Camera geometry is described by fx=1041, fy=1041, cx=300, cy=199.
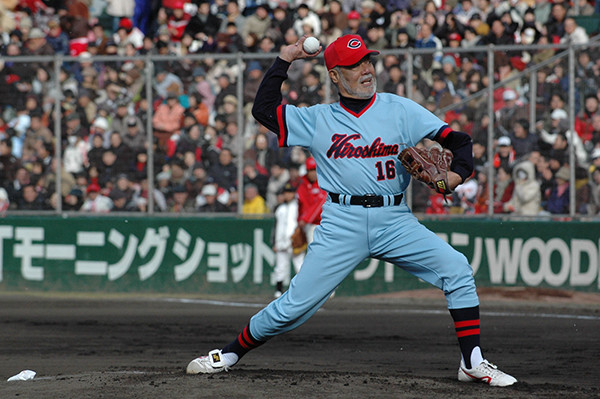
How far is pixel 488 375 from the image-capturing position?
22.7 feet

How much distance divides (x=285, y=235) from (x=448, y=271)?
A: 8.88m

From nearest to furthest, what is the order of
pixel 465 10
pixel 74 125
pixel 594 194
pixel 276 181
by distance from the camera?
1. pixel 594 194
2. pixel 276 181
3. pixel 74 125
4. pixel 465 10

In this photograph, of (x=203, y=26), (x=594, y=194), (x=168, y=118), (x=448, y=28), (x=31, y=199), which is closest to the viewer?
(x=594, y=194)

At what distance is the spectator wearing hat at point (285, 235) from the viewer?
15719 millimetres

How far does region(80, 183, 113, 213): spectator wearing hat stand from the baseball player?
33.6ft

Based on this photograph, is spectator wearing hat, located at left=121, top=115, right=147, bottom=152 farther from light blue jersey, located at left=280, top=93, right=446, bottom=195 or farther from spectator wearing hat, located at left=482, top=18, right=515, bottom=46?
light blue jersey, located at left=280, top=93, right=446, bottom=195

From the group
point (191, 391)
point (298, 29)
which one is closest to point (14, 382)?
point (191, 391)

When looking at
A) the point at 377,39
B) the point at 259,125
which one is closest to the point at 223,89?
the point at 259,125

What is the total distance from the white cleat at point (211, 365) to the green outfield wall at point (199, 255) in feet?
28.8

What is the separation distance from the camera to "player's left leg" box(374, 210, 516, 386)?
691cm

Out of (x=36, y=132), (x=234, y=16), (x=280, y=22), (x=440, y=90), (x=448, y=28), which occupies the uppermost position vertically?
(x=234, y=16)

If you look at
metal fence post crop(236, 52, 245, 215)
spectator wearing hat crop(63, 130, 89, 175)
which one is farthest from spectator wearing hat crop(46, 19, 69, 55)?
metal fence post crop(236, 52, 245, 215)

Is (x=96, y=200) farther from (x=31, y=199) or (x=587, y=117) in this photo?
(x=587, y=117)

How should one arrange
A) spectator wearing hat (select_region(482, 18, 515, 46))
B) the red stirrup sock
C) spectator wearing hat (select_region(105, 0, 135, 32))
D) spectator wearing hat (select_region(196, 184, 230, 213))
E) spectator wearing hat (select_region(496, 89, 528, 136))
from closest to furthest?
1. the red stirrup sock
2. spectator wearing hat (select_region(496, 89, 528, 136))
3. spectator wearing hat (select_region(196, 184, 230, 213))
4. spectator wearing hat (select_region(482, 18, 515, 46))
5. spectator wearing hat (select_region(105, 0, 135, 32))
